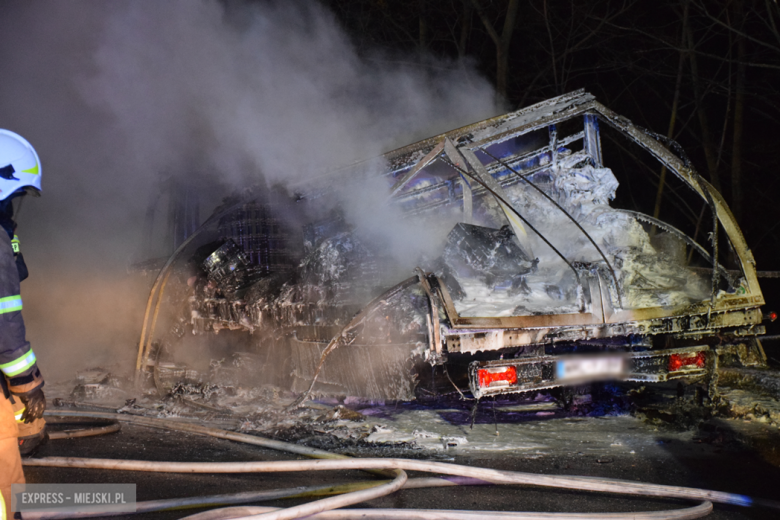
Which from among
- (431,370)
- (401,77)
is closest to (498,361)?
(431,370)

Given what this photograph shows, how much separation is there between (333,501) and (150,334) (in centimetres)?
385

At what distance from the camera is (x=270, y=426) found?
13.3 feet

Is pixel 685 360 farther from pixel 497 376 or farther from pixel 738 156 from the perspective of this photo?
pixel 738 156

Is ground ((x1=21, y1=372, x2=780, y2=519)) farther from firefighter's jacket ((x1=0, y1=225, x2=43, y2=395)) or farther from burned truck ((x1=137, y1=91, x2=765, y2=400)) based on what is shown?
firefighter's jacket ((x1=0, y1=225, x2=43, y2=395))

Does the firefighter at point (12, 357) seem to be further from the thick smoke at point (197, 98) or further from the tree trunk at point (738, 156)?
the tree trunk at point (738, 156)

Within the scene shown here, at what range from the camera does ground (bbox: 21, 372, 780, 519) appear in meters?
2.65

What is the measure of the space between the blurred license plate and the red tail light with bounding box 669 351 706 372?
376mm

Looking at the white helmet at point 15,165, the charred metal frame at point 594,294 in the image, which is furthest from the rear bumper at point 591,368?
the white helmet at point 15,165

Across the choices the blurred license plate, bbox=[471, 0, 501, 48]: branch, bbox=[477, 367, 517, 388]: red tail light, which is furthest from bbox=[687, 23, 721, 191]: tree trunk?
bbox=[477, 367, 517, 388]: red tail light

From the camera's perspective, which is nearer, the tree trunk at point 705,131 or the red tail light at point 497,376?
the red tail light at point 497,376

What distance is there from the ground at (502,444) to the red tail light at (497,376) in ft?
1.74

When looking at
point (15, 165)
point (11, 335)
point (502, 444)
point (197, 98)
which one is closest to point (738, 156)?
point (502, 444)

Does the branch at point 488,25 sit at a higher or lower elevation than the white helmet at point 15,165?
higher

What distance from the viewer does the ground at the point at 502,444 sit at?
265cm
